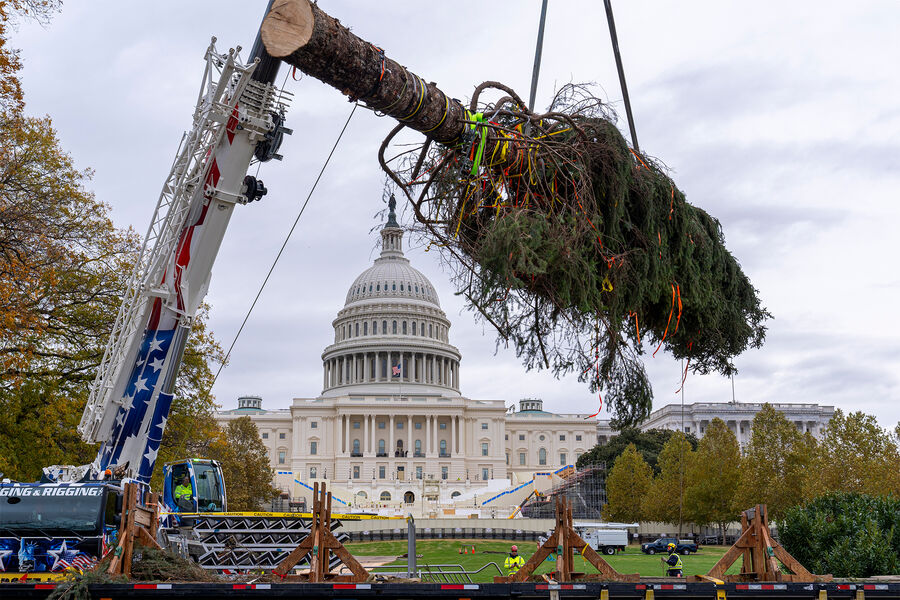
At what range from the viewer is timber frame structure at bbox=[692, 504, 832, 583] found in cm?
879

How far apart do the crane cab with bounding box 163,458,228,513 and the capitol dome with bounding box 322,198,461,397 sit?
103 meters

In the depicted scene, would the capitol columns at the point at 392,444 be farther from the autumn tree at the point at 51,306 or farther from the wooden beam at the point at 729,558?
the wooden beam at the point at 729,558

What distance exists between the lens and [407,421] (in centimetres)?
11969

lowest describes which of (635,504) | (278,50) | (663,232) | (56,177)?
(635,504)

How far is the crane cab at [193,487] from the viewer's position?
17.6 meters

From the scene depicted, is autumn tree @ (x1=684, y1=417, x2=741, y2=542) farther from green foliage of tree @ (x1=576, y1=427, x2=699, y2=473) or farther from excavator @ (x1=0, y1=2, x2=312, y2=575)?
excavator @ (x1=0, y1=2, x2=312, y2=575)

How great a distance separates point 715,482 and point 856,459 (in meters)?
15.6

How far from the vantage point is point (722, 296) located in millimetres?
10664

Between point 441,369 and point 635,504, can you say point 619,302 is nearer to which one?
point 635,504

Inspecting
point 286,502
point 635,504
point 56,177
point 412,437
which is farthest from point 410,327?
point 56,177

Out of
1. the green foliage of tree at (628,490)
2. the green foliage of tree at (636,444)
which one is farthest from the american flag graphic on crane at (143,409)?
the green foliage of tree at (636,444)

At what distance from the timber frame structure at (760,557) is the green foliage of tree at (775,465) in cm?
3281

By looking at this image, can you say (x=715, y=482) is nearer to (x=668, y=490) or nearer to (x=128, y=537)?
(x=668, y=490)

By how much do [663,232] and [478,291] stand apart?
2.41m
